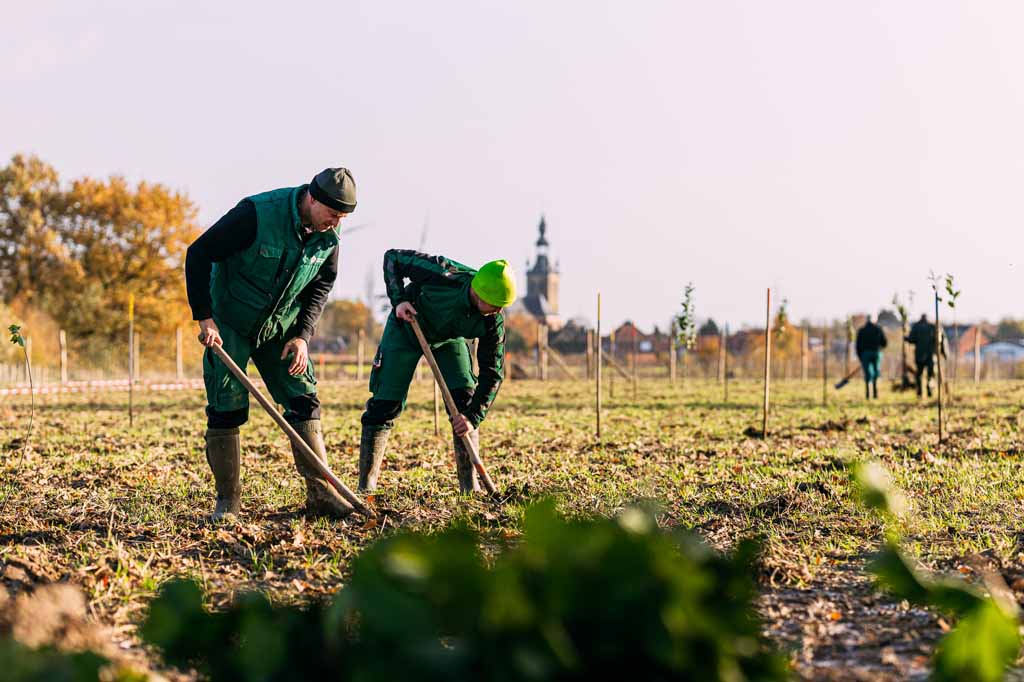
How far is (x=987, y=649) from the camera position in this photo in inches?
62.8

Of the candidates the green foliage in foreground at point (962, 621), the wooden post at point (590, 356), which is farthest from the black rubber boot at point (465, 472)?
the wooden post at point (590, 356)

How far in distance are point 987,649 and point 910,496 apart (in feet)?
15.7

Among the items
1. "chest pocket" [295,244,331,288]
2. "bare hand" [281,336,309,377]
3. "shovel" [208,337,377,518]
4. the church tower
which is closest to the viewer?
"shovel" [208,337,377,518]

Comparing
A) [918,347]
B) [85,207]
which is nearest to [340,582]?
[918,347]

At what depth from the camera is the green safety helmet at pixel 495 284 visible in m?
5.62

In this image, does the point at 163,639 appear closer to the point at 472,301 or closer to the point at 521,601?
the point at 521,601

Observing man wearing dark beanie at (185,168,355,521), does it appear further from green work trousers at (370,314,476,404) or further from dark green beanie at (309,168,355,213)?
green work trousers at (370,314,476,404)

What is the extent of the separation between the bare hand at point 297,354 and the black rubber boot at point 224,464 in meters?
0.46

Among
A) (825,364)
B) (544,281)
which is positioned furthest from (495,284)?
(544,281)

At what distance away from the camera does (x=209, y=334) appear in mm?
4891

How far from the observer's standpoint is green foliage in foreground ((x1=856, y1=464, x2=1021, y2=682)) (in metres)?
1.59

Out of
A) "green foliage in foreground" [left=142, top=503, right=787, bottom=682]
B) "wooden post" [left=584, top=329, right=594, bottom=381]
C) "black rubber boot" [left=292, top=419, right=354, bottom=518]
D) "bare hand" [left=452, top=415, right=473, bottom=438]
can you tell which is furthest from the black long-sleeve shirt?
"wooden post" [left=584, top=329, right=594, bottom=381]

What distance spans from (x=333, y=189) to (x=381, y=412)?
5.60 ft

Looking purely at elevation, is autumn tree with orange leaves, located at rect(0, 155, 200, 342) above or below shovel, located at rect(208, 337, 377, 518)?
above
